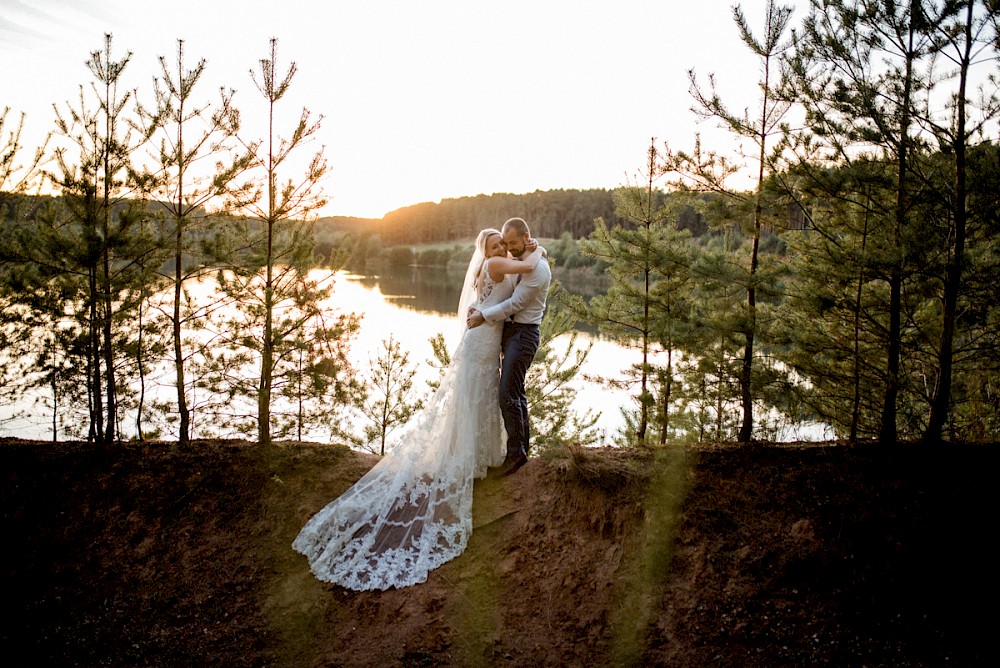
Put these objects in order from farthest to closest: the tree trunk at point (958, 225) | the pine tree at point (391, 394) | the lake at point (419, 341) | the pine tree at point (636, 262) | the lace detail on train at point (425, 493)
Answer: the lake at point (419, 341)
the pine tree at point (391, 394)
the pine tree at point (636, 262)
the tree trunk at point (958, 225)
the lace detail on train at point (425, 493)

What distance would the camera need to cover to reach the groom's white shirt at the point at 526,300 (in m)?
5.09

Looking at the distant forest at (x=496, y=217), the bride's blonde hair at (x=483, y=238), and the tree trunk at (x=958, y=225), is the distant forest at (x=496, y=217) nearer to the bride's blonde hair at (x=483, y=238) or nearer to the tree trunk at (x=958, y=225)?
the tree trunk at (x=958, y=225)

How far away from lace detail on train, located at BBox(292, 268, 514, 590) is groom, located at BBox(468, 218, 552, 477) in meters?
0.11

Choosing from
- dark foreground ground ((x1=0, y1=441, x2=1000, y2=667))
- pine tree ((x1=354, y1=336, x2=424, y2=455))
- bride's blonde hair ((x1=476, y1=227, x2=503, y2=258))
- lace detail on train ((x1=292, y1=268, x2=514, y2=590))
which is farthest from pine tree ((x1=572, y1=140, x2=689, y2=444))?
dark foreground ground ((x1=0, y1=441, x2=1000, y2=667))

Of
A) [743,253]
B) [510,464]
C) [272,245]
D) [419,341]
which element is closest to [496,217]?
[419,341]

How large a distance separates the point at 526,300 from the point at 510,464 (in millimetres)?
1466

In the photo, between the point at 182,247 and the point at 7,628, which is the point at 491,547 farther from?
the point at 182,247

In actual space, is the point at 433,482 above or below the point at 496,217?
below

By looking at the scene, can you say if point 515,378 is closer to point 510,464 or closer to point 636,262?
point 510,464

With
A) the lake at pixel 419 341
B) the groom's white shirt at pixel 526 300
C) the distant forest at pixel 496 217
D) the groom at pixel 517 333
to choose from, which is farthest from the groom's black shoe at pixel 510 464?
the distant forest at pixel 496 217

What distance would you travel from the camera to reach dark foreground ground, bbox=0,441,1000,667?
11.3 ft

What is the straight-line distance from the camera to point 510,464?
204 inches

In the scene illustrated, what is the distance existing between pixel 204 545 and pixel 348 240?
3912mm

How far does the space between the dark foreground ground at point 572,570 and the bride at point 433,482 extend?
0.53 feet
